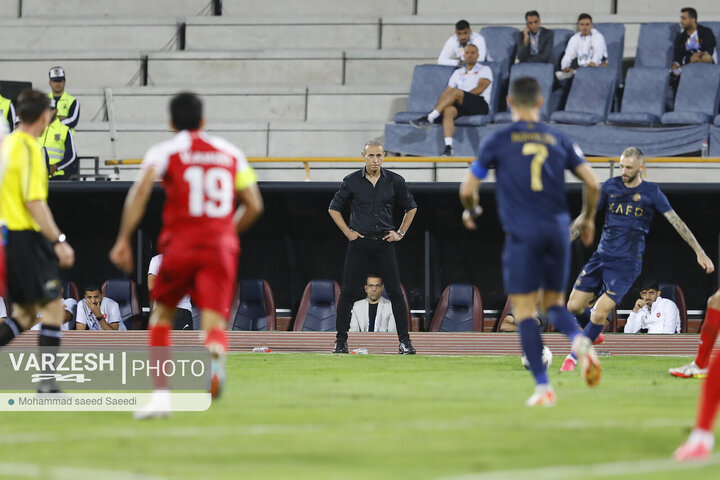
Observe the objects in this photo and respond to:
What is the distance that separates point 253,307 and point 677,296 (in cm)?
654

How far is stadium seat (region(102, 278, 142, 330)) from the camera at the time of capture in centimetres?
1855

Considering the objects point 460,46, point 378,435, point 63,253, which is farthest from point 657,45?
point 378,435

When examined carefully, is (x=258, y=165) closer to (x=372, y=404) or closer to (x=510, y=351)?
(x=510, y=351)

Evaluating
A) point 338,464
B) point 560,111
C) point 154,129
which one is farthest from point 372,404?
point 154,129

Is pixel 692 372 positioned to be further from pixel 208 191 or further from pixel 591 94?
pixel 591 94

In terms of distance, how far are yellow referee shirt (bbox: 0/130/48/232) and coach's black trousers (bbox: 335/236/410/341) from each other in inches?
209

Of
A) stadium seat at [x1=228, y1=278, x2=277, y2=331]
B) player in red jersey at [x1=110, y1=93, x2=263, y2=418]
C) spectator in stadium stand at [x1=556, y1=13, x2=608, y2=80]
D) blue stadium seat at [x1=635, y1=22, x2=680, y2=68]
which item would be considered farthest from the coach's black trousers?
blue stadium seat at [x1=635, y1=22, x2=680, y2=68]

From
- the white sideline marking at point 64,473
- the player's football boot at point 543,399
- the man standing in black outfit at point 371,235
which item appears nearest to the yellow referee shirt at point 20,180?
the white sideline marking at point 64,473

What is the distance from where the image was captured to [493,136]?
7.83 metres

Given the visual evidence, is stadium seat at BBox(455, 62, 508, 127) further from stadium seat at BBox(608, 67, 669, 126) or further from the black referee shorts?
the black referee shorts

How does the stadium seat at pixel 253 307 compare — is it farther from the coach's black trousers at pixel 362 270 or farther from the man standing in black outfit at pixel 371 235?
the coach's black trousers at pixel 362 270

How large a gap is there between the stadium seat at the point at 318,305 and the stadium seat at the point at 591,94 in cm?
472

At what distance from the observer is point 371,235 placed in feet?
42.4

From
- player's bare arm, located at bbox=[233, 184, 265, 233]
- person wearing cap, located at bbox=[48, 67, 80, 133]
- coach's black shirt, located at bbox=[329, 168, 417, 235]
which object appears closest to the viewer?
player's bare arm, located at bbox=[233, 184, 265, 233]
